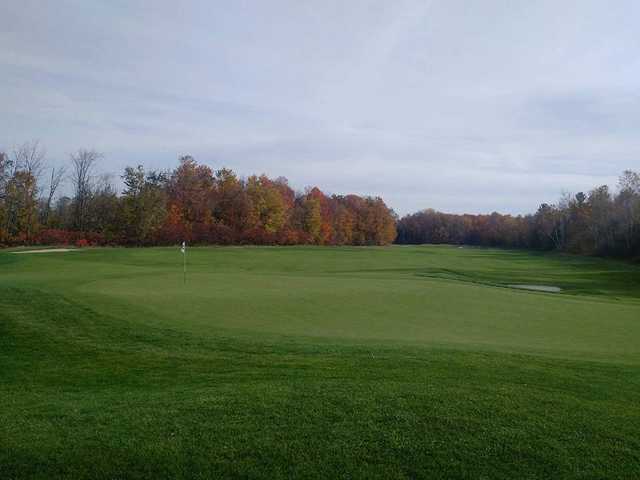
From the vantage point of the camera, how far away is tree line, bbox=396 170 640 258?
72562mm

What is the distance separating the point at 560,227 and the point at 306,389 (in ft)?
345

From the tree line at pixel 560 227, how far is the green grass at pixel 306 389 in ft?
213

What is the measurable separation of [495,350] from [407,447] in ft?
16.2

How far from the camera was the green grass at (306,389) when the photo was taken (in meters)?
4.83

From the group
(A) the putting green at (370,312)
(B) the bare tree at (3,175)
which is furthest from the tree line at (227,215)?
(A) the putting green at (370,312)

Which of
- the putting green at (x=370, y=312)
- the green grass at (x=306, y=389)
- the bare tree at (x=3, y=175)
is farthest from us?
the bare tree at (x=3, y=175)

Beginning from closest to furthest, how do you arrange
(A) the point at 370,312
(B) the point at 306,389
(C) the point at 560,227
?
(B) the point at 306,389
(A) the point at 370,312
(C) the point at 560,227

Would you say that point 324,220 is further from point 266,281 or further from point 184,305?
point 184,305

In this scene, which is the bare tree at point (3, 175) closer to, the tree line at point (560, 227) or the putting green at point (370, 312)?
the putting green at point (370, 312)

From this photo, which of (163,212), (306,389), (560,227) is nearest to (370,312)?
(306,389)

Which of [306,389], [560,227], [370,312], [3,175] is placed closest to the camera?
[306,389]

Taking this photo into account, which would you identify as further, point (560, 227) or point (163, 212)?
point (560, 227)

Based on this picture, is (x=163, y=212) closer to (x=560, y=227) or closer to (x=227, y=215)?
(x=227, y=215)

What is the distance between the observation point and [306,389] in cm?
650
